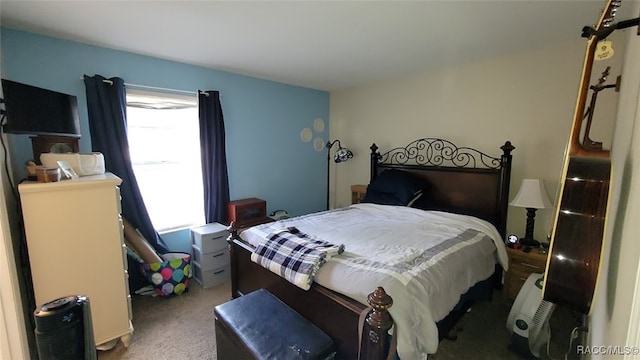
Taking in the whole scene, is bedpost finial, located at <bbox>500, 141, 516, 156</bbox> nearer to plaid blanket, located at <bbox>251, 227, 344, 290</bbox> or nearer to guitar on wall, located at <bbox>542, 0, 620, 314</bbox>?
guitar on wall, located at <bbox>542, 0, 620, 314</bbox>

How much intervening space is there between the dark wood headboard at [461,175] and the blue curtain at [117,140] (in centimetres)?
291

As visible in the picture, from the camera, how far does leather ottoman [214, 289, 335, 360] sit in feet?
4.37

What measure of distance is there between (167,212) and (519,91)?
3858 mm

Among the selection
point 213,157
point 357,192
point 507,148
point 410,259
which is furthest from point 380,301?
point 357,192

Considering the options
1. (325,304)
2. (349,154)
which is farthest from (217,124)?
(325,304)

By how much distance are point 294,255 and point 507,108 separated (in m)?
2.57

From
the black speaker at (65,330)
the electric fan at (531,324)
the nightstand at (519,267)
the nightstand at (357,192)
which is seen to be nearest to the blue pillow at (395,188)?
the nightstand at (357,192)

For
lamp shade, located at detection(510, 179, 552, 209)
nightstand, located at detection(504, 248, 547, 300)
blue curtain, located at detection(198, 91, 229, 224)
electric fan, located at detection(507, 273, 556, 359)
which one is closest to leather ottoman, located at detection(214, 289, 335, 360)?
electric fan, located at detection(507, 273, 556, 359)

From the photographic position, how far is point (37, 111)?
1803 millimetres

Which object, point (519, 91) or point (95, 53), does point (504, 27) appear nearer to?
point (519, 91)

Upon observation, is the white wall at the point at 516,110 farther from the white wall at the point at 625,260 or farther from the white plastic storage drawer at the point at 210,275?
the white plastic storage drawer at the point at 210,275

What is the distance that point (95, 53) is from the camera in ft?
7.88

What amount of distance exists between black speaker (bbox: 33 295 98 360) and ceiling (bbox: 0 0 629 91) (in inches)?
70.9

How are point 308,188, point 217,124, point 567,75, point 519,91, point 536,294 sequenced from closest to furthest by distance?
point 536,294
point 567,75
point 519,91
point 217,124
point 308,188
